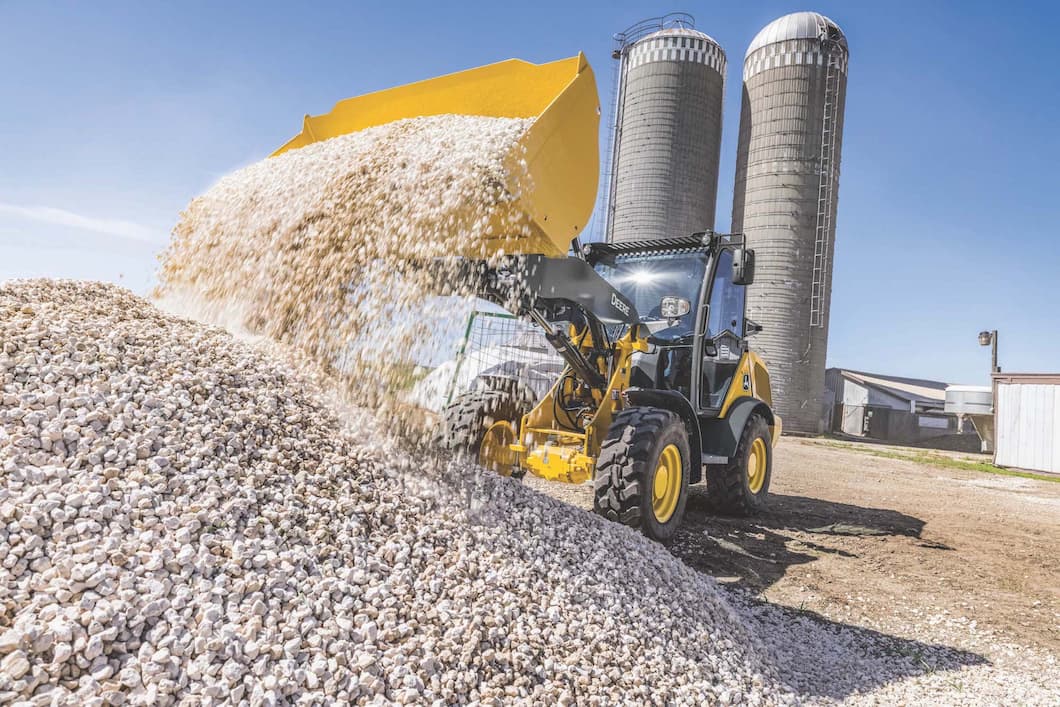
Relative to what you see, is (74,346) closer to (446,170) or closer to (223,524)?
(223,524)

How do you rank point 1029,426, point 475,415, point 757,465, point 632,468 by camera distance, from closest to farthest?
point 632,468, point 475,415, point 757,465, point 1029,426

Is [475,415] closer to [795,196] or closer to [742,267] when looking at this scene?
[742,267]

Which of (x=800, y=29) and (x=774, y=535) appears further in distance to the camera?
(x=800, y=29)

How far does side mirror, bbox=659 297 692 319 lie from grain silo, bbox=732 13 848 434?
14.2m

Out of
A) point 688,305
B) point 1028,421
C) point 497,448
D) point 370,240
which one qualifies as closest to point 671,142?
point 1028,421

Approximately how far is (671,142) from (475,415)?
16.0 m

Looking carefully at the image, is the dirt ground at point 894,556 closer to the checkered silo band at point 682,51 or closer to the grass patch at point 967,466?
the grass patch at point 967,466

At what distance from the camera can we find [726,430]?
5.77 meters

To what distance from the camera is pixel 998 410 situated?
14.5 metres

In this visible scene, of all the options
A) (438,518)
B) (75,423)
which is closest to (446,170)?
(438,518)

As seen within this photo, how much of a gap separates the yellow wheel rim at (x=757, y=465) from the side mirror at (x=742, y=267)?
187cm

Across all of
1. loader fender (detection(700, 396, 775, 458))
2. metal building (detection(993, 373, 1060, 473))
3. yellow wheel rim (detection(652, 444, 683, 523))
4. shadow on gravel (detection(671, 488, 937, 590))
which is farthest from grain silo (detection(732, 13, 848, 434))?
yellow wheel rim (detection(652, 444, 683, 523))

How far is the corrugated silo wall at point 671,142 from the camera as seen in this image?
61.7ft

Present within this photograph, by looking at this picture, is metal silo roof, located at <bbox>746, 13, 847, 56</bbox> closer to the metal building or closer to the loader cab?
the metal building
